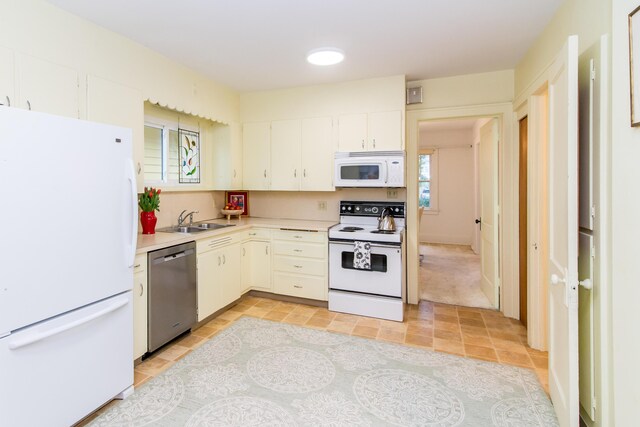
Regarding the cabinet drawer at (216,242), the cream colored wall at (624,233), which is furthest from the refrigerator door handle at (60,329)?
the cream colored wall at (624,233)

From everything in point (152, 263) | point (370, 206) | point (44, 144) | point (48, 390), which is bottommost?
point (48, 390)

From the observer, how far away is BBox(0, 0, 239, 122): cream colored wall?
203 centimetres

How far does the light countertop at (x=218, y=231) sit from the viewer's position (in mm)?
2613

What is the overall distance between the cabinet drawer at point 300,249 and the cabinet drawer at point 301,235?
0.05m

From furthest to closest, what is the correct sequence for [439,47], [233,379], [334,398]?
[439,47]
[233,379]
[334,398]

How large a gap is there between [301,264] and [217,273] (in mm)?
944

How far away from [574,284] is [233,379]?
2.18m

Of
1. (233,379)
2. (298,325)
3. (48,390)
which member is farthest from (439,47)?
(48,390)

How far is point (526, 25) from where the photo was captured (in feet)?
8.12

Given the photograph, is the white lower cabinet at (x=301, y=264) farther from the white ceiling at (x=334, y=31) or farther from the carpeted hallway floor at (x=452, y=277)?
the white ceiling at (x=334, y=31)

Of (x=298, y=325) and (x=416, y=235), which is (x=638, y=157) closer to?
(x=416, y=235)

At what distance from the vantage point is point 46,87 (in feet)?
7.05

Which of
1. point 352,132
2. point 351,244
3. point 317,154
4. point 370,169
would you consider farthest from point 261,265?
point 352,132

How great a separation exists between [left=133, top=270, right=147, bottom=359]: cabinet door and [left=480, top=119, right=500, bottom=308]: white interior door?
3.52 metres
